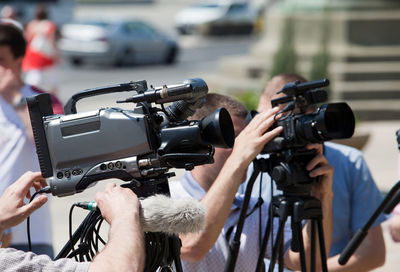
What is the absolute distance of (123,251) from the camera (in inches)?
80.7

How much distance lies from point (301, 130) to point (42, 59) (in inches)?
325

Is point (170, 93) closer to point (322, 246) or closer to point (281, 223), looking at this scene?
point (281, 223)

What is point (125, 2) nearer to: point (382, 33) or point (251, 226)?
point (382, 33)

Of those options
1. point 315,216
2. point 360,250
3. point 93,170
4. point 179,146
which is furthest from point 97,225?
point 360,250

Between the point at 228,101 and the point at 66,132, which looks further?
the point at 228,101

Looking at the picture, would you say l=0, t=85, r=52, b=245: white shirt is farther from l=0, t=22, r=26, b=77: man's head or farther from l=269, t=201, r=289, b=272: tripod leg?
l=269, t=201, r=289, b=272: tripod leg

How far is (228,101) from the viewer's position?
135 inches

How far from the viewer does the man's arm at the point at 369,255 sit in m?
3.64

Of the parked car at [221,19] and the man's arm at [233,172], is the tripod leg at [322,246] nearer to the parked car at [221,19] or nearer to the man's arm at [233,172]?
the man's arm at [233,172]

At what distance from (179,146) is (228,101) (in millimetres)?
1176

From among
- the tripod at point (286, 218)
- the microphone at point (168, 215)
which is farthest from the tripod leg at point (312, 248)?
the microphone at point (168, 215)

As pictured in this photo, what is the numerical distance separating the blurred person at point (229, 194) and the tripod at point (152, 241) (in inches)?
22.4

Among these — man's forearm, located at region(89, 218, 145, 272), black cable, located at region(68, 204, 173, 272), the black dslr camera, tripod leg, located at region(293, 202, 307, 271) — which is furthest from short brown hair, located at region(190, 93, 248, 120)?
man's forearm, located at region(89, 218, 145, 272)

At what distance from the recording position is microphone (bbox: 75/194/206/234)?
2.17 meters
